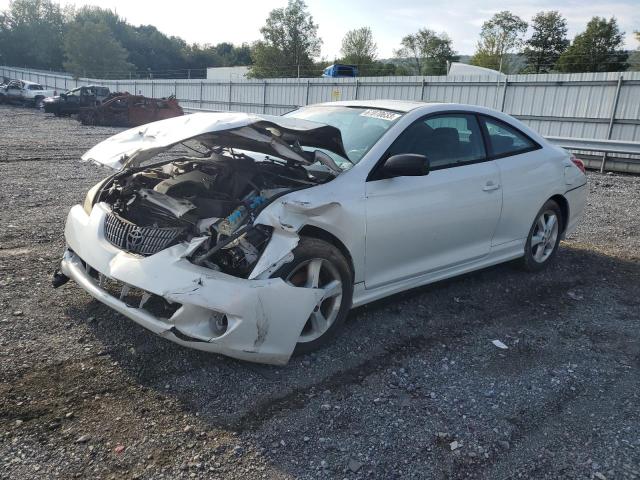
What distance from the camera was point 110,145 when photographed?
3.86 metres

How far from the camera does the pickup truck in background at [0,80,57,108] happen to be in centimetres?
3334

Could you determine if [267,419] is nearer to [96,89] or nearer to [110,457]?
[110,457]

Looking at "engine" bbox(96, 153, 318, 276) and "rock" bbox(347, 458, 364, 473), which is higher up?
"engine" bbox(96, 153, 318, 276)

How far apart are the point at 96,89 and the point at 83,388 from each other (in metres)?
27.4

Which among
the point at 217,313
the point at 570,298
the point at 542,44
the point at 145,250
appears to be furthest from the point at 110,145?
the point at 542,44

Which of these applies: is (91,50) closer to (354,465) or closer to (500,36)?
(500,36)

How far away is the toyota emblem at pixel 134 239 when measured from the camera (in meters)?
3.29

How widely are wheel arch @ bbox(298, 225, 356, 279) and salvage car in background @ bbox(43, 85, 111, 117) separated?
2615 centimetres

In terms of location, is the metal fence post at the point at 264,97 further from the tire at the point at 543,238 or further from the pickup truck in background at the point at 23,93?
the tire at the point at 543,238

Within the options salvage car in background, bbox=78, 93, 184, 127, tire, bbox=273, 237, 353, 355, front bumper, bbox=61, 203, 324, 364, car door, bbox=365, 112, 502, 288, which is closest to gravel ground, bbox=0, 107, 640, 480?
tire, bbox=273, 237, 353, 355

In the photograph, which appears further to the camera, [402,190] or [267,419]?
[402,190]

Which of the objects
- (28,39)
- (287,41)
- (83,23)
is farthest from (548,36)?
(28,39)

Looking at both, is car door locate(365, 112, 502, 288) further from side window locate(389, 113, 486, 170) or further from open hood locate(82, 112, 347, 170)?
open hood locate(82, 112, 347, 170)

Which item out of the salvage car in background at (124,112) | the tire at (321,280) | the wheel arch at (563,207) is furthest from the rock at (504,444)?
the salvage car in background at (124,112)
